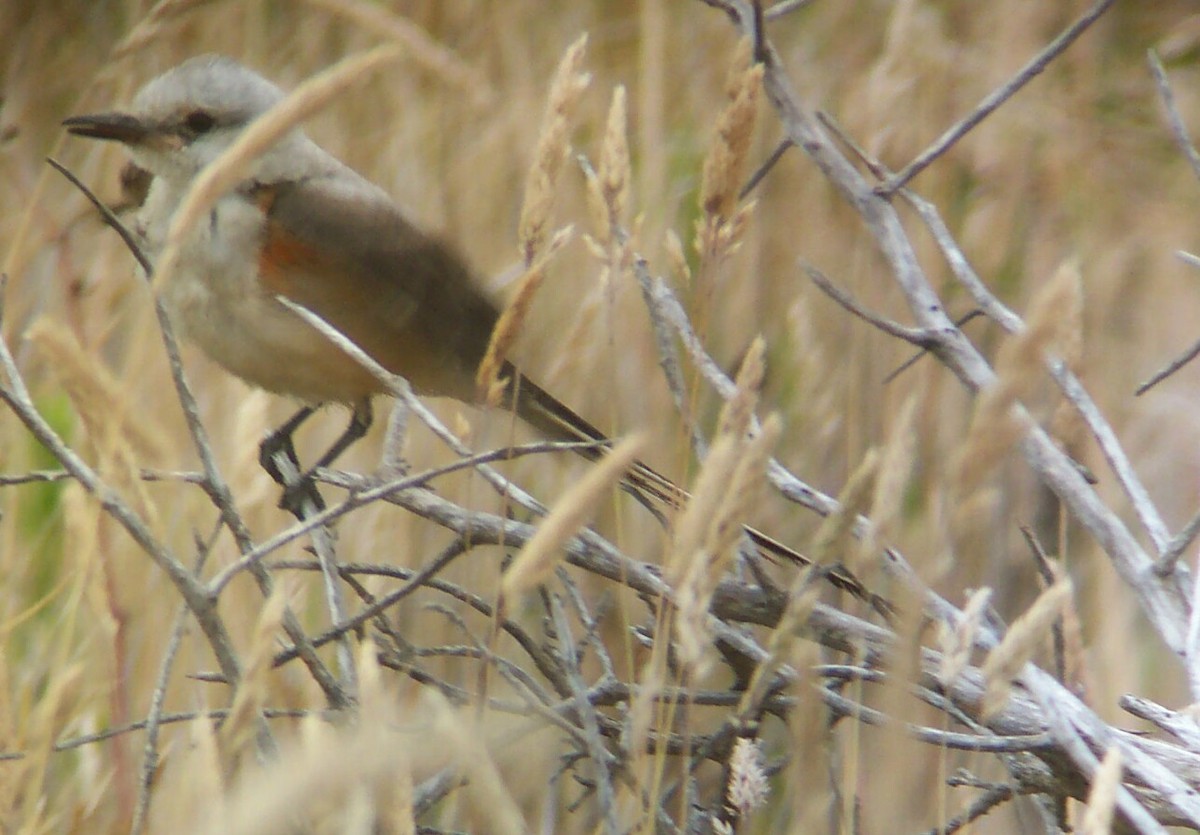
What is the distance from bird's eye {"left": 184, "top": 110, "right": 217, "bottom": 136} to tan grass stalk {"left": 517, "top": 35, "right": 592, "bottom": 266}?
0.81m

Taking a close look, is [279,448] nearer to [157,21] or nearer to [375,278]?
[375,278]

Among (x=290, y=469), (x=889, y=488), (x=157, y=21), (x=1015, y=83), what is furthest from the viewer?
(x=290, y=469)

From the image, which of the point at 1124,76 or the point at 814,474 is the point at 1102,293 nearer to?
the point at 1124,76

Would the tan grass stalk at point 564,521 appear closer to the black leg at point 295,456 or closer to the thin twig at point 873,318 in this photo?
the thin twig at point 873,318

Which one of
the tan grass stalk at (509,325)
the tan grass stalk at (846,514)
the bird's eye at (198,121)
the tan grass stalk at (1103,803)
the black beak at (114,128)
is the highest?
the bird's eye at (198,121)

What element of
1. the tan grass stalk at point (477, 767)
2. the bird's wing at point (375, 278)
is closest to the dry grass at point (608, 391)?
the tan grass stalk at point (477, 767)

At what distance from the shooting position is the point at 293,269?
5.10ft

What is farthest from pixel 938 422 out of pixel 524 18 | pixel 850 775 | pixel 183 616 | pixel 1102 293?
pixel 183 616

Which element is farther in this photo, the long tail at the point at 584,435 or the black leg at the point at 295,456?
the black leg at the point at 295,456

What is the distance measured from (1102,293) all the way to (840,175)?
110cm

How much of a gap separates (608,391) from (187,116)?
570 millimetres

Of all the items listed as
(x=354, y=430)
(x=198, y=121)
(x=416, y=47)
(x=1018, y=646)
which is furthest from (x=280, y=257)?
(x=1018, y=646)

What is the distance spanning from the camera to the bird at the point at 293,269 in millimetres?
1518

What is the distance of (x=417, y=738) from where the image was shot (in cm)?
73
